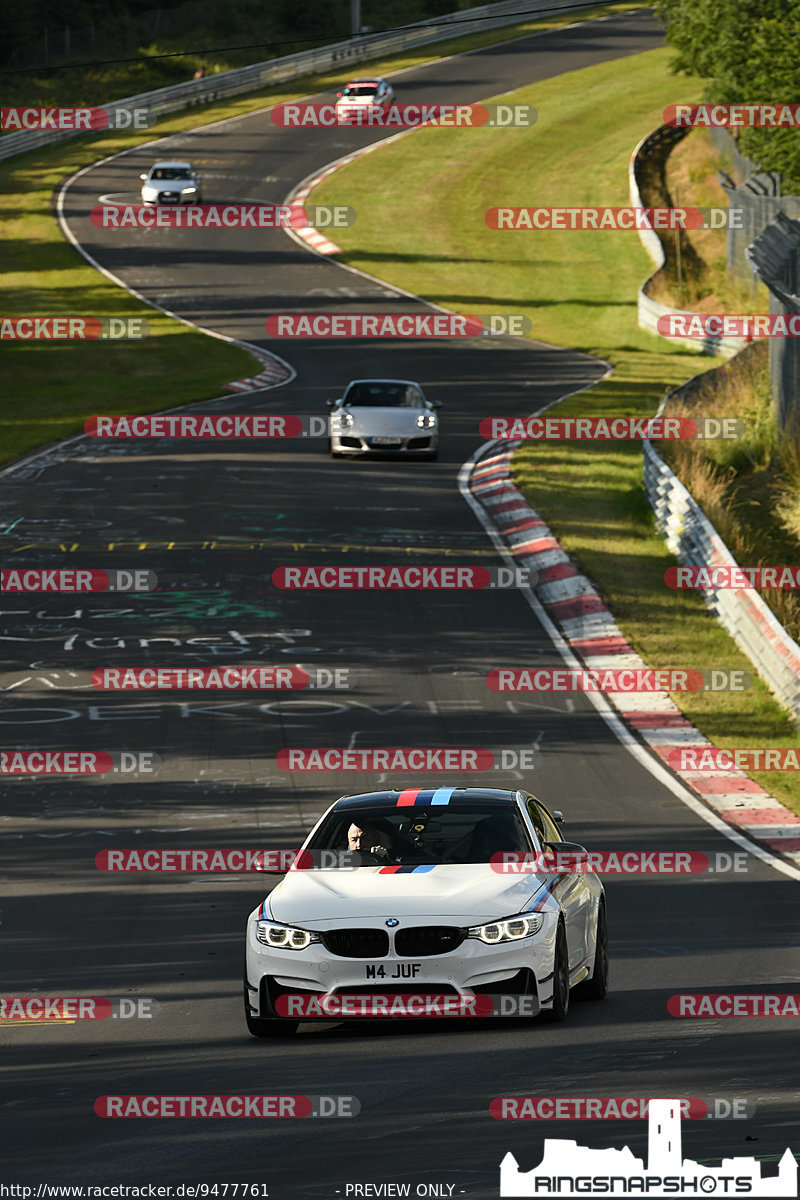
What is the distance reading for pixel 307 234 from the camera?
197ft

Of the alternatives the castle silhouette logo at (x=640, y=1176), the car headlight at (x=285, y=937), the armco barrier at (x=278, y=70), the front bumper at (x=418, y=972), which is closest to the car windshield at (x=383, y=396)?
the car headlight at (x=285, y=937)


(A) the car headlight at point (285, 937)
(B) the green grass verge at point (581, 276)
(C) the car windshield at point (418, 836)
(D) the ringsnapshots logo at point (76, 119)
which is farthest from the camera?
(D) the ringsnapshots logo at point (76, 119)

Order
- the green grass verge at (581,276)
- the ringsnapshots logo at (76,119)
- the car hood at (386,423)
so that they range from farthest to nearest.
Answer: the ringsnapshots logo at (76,119)
the car hood at (386,423)
the green grass verge at (581,276)

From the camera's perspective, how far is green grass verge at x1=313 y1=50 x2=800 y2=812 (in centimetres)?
2127

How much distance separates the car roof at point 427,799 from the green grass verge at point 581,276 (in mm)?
6094

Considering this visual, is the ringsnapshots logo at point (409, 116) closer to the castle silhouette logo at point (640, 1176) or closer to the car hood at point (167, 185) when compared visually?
the car hood at point (167, 185)

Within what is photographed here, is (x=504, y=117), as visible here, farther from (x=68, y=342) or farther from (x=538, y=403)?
(x=538, y=403)

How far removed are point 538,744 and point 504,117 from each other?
204 feet

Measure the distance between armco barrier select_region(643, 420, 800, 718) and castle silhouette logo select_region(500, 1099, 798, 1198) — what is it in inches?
464

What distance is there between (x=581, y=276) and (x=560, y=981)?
48.5 m

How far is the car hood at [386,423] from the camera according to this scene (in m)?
32.0

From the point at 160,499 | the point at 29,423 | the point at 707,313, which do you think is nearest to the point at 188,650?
the point at 160,499

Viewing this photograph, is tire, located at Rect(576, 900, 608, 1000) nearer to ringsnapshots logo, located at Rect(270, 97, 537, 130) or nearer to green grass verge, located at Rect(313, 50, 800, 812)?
green grass verge, located at Rect(313, 50, 800, 812)

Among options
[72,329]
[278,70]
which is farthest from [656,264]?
[278,70]
